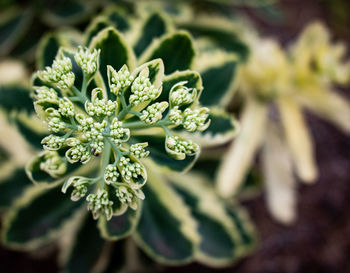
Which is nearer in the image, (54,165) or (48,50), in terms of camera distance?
(54,165)

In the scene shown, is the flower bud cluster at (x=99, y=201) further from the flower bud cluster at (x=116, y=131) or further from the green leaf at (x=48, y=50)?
the green leaf at (x=48, y=50)

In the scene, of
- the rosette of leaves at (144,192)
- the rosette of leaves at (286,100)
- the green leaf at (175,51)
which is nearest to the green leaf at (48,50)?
the rosette of leaves at (144,192)

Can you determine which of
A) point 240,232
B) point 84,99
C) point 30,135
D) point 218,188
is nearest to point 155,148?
point 84,99

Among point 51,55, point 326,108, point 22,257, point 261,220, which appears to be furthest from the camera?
point 261,220

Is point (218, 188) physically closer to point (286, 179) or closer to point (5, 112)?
point (286, 179)

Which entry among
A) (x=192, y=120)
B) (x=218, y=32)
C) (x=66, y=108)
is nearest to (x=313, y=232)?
(x=218, y=32)

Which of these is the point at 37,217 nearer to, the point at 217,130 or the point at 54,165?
the point at 54,165
